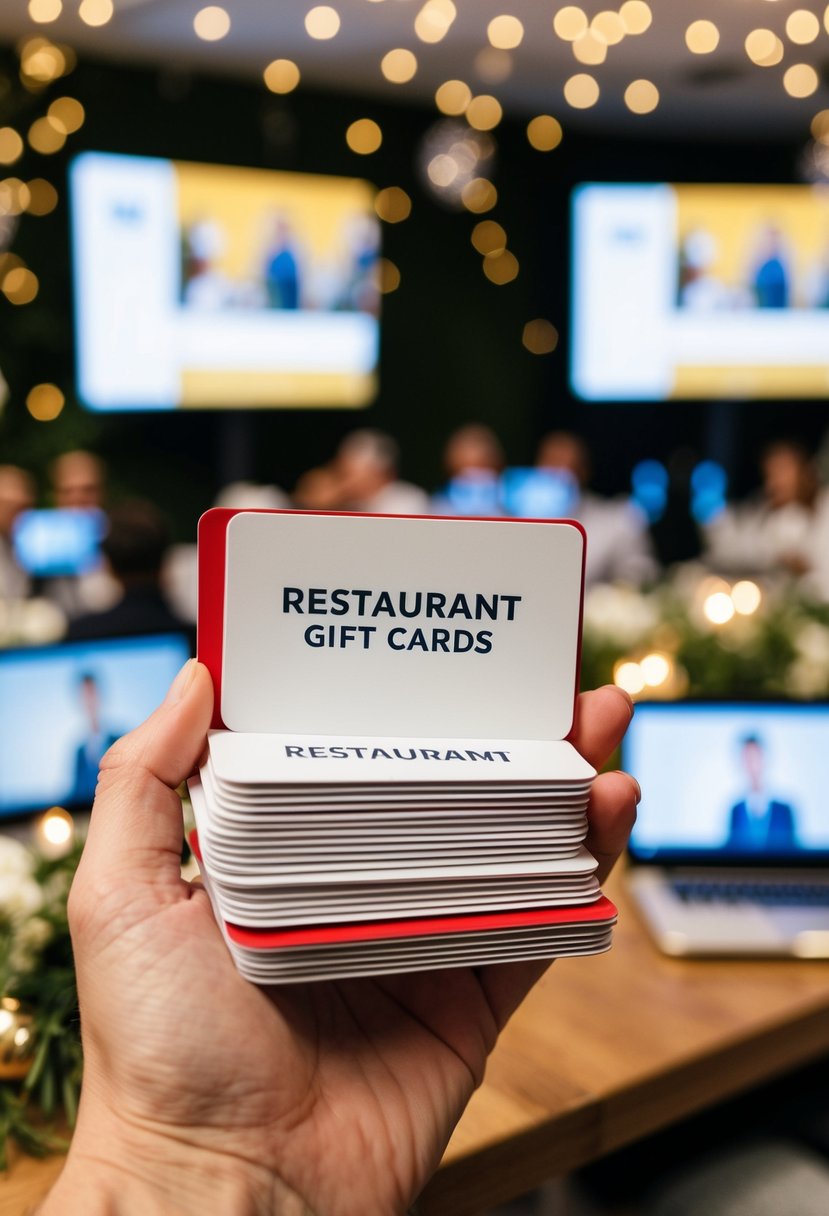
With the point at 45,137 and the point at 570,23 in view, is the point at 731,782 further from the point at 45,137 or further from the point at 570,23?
the point at 45,137

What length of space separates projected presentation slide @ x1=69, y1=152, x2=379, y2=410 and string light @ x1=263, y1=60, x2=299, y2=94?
0.59 meters

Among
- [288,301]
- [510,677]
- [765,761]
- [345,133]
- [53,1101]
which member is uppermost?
[345,133]

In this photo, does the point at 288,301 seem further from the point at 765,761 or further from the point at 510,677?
the point at 510,677

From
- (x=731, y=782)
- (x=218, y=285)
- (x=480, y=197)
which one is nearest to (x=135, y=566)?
(x=731, y=782)

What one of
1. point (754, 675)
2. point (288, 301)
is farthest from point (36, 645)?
point (288, 301)

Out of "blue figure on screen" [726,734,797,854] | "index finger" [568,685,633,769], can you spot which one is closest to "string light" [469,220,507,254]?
"blue figure on screen" [726,734,797,854]

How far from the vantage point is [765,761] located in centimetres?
179

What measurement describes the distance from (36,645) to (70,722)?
0.14 m

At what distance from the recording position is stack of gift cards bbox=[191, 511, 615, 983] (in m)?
0.82

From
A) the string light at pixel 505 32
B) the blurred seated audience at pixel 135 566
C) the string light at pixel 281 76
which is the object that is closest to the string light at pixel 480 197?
the string light at pixel 281 76

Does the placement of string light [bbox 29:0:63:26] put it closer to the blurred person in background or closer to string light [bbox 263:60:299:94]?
string light [bbox 263:60:299:94]

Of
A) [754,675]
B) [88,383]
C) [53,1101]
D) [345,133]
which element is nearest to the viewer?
[53,1101]

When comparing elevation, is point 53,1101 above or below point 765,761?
below

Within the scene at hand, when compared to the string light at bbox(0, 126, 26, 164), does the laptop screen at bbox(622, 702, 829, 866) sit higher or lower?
lower
